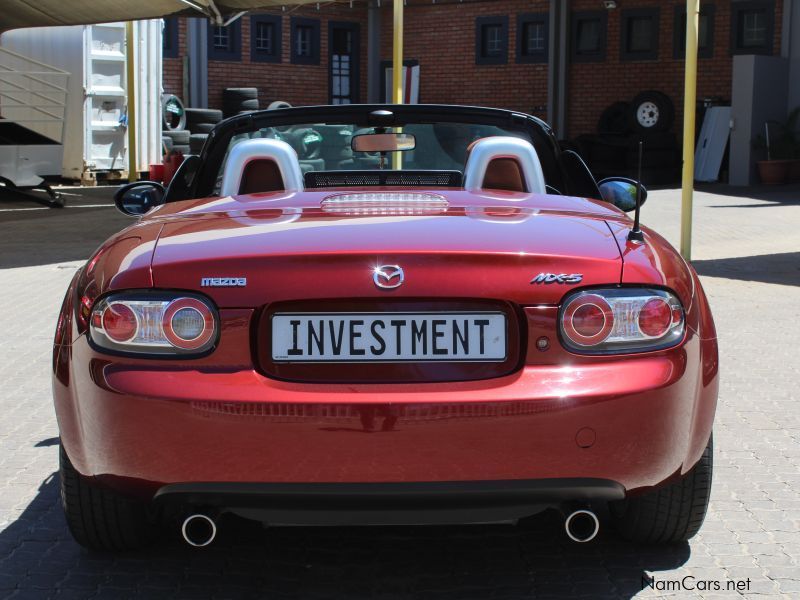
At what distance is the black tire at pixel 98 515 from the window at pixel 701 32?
24.8 meters

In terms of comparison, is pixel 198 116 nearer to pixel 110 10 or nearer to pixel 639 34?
pixel 639 34

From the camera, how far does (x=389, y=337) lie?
316 centimetres

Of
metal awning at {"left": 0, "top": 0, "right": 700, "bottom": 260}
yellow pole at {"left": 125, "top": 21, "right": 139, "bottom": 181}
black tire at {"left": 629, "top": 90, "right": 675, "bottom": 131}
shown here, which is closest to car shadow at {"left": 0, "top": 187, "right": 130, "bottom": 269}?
yellow pole at {"left": 125, "top": 21, "right": 139, "bottom": 181}

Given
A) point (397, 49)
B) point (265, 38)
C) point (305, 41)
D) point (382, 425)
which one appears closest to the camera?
point (382, 425)

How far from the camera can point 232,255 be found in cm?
322

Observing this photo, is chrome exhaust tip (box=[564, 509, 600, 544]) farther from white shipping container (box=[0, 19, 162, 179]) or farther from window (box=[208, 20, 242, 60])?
window (box=[208, 20, 242, 60])

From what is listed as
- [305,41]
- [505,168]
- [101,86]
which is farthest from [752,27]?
[505,168]

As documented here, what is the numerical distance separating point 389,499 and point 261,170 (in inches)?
61.2

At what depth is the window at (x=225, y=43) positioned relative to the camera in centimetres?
3044

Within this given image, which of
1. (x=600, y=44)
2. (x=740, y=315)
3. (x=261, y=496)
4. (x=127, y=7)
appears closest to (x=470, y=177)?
(x=261, y=496)

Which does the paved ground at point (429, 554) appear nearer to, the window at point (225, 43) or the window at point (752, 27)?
the window at point (752, 27)

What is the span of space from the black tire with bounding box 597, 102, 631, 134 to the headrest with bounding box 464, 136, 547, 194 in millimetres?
23698

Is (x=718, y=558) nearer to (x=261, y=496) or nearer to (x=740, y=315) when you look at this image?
(x=261, y=496)

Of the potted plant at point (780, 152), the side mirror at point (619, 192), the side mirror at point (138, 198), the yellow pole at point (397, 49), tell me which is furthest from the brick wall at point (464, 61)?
the side mirror at point (138, 198)
